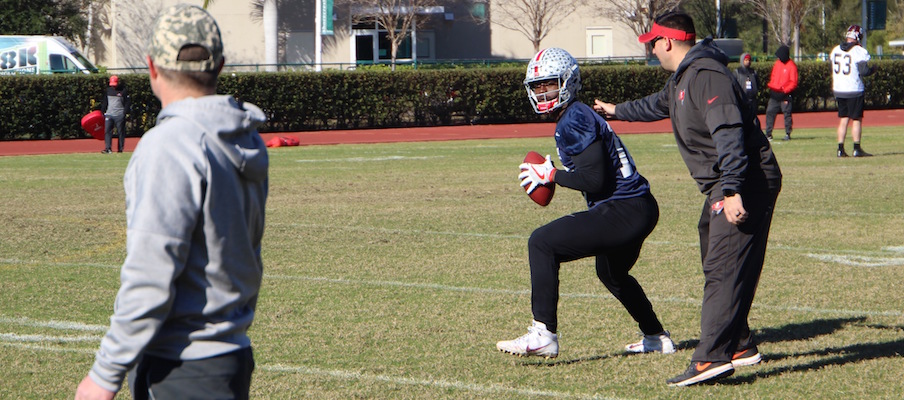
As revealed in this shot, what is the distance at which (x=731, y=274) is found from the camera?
5.52 m

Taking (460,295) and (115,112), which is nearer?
(460,295)

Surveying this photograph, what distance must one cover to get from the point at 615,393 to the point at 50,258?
6.27m

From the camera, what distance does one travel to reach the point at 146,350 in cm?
288

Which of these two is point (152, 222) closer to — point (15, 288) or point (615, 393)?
point (615, 393)

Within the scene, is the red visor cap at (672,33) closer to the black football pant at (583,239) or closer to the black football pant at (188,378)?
the black football pant at (583,239)

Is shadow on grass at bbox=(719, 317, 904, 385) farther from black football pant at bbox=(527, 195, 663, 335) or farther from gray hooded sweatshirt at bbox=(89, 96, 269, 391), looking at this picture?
gray hooded sweatshirt at bbox=(89, 96, 269, 391)

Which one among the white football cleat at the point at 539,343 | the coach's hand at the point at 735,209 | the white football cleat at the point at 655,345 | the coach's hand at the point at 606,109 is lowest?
the white football cleat at the point at 655,345

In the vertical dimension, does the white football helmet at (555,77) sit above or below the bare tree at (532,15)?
below

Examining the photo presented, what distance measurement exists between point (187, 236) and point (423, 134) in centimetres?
2608

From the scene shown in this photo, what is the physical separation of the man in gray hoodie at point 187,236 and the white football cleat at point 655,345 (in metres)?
3.67

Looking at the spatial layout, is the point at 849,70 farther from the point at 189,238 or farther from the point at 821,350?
the point at 189,238

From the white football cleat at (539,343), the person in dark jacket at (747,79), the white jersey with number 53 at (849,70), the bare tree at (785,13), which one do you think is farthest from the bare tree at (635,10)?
the white football cleat at (539,343)

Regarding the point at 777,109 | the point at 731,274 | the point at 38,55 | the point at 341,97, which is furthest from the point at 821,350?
the point at 38,55

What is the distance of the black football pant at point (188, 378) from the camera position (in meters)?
2.89
